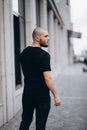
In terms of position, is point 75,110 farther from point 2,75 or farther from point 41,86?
point 41,86

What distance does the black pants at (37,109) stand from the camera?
210 inches

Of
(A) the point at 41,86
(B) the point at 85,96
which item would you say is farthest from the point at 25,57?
(B) the point at 85,96

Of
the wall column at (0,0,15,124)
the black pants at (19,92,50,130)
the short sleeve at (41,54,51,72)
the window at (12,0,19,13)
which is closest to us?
the short sleeve at (41,54,51,72)

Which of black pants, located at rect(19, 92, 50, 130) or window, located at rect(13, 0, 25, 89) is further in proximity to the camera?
window, located at rect(13, 0, 25, 89)

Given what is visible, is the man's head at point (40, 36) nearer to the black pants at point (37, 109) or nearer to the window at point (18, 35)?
the black pants at point (37, 109)

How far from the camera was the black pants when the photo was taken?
534 centimetres

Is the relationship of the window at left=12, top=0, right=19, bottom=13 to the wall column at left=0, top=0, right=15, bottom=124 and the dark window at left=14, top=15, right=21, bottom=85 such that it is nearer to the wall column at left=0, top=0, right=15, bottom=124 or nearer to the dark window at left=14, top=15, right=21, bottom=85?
the dark window at left=14, top=15, right=21, bottom=85

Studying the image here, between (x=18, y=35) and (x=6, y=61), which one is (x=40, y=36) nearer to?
(x=6, y=61)

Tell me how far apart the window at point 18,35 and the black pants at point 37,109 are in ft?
17.5

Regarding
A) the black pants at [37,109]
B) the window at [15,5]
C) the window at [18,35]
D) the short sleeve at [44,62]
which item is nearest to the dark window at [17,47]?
the window at [18,35]

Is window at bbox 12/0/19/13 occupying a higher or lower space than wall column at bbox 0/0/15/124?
higher

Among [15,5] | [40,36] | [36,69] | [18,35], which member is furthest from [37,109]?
[18,35]

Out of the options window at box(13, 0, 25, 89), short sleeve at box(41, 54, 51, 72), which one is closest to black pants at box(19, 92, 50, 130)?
short sleeve at box(41, 54, 51, 72)

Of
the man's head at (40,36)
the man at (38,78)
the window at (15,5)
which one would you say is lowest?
the man at (38,78)
